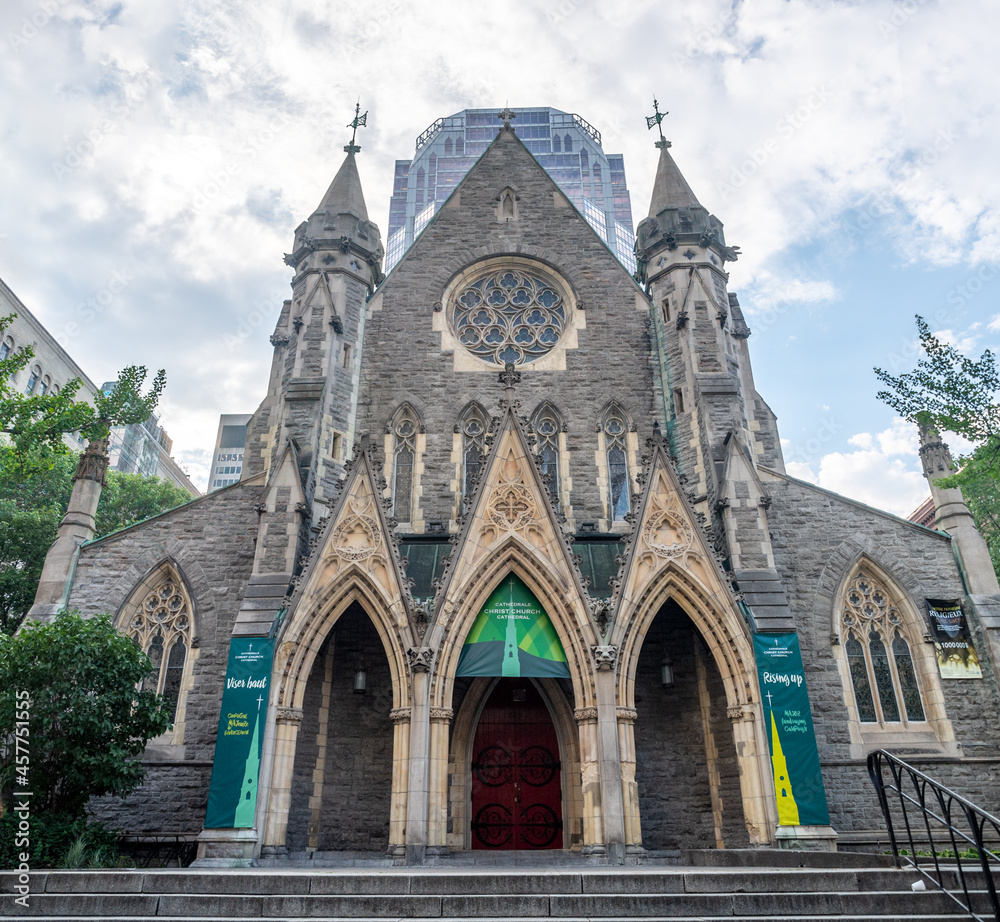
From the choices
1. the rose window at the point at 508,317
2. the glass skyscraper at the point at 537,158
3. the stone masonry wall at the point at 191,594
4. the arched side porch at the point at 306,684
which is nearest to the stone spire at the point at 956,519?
the rose window at the point at 508,317

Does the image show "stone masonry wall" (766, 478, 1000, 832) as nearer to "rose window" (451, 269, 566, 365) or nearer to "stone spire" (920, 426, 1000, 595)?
"stone spire" (920, 426, 1000, 595)

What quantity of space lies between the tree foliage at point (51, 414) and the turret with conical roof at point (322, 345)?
3.07 metres

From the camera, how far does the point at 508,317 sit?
19688 mm

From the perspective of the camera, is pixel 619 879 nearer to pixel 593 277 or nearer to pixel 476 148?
pixel 593 277

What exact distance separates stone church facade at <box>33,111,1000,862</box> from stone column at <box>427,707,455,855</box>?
0.21 ft

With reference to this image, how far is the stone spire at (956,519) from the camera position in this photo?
1545cm

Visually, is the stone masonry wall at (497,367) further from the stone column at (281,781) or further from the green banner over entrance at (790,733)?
the stone column at (281,781)

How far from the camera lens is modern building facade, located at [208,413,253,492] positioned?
100 metres

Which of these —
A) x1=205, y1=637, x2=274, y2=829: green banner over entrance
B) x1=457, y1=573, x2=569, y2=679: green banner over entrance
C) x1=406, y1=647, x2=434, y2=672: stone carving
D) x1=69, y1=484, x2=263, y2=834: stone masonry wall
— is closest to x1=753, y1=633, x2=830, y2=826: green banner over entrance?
x1=457, y1=573, x2=569, y2=679: green banner over entrance

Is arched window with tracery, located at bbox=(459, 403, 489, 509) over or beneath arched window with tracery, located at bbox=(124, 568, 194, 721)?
over

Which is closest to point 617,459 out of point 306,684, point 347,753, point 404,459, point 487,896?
point 404,459

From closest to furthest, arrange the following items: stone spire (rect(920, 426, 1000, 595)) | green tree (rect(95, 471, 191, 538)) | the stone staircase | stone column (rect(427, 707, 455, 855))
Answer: the stone staircase
stone column (rect(427, 707, 455, 855))
stone spire (rect(920, 426, 1000, 595))
green tree (rect(95, 471, 191, 538))

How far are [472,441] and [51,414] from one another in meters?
8.81

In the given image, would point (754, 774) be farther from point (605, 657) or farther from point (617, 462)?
point (617, 462)
